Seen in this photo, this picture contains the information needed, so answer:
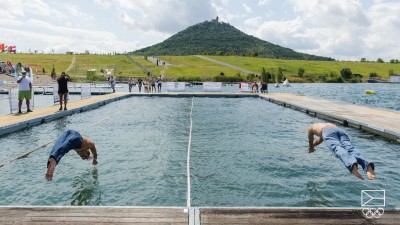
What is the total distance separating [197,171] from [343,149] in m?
4.32

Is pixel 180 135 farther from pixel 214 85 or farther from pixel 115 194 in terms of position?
pixel 214 85

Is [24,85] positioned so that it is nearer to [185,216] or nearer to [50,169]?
[50,169]

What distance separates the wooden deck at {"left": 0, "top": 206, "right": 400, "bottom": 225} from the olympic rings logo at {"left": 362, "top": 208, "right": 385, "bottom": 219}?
68 mm

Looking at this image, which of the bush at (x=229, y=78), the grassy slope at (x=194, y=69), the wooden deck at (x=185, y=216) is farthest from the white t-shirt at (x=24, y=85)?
the grassy slope at (x=194, y=69)

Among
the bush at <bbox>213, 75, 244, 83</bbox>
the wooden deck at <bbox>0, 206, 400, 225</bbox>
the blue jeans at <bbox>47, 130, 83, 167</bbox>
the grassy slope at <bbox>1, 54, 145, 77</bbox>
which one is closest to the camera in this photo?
the wooden deck at <bbox>0, 206, 400, 225</bbox>

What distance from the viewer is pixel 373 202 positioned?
23.7ft

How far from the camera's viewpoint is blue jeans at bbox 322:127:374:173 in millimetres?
6164

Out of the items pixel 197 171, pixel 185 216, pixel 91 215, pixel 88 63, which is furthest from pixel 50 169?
pixel 88 63

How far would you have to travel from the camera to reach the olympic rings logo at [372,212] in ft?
17.9

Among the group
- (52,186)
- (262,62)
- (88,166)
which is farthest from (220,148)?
(262,62)

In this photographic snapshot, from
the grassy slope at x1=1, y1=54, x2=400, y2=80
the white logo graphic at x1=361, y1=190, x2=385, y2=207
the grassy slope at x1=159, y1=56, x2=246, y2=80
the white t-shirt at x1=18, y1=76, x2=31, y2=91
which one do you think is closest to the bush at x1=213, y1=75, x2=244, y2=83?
the grassy slope at x1=159, y1=56, x2=246, y2=80

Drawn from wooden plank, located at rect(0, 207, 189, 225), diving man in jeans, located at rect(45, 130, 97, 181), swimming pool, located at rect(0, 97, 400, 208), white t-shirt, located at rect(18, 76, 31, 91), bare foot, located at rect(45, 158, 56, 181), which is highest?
white t-shirt, located at rect(18, 76, 31, 91)

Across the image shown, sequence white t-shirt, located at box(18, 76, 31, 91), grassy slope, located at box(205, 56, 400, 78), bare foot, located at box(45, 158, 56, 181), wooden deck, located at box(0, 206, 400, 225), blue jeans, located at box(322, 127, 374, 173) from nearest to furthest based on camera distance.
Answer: wooden deck, located at box(0, 206, 400, 225) < blue jeans, located at box(322, 127, 374, 173) < bare foot, located at box(45, 158, 56, 181) < white t-shirt, located at box(18, 76, 31, 91) < grassy slope, located at box(205, 56, 400, 78)

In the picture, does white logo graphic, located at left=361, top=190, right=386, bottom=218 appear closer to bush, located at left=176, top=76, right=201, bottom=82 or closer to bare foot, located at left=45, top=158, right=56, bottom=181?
bare foot, located at left=45, top=158, right=56, bottom=181
